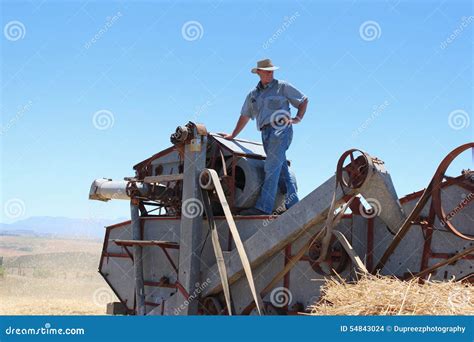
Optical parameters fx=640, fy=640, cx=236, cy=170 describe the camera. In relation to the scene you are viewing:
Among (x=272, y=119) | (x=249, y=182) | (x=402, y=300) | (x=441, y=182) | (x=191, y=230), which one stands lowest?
(x=402, y=300)

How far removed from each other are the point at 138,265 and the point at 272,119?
7.76ft

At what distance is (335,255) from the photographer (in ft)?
17.7

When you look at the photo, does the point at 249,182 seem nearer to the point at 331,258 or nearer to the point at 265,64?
the point at 265,64

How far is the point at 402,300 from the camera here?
3910mm

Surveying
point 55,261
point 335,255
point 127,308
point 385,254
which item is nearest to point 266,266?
point 335,255

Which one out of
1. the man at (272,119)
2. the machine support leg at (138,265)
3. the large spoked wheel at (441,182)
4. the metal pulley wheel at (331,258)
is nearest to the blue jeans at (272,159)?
the man at (272,119)

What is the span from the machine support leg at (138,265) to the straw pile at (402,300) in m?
3.47

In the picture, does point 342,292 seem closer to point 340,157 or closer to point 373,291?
point 373,291

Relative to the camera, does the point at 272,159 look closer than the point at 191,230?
Yes

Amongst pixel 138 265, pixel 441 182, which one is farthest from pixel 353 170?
pixel 138 265

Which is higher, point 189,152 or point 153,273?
point 189,152

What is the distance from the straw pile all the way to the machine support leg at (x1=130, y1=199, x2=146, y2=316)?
3.47 metres

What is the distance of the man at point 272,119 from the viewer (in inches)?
251

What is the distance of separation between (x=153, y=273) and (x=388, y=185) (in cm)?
317
